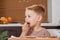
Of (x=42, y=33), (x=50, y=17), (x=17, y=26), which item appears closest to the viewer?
(x=42, y=33)

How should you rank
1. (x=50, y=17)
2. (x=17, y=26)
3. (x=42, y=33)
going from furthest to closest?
(x=50, y=17) → (x=17, y=26) → (x=42, y=33)

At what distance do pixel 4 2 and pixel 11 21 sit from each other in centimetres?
36

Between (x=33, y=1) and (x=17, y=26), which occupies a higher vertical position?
(x=33, y=1)

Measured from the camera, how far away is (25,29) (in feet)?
3.42

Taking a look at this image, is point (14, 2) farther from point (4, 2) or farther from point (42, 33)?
point (42, 33)

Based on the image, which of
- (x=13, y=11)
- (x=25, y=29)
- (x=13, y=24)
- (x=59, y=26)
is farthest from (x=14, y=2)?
(x=25, y=29)

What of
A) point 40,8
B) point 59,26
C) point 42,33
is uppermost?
point 40,8

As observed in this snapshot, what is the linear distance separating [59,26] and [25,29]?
2054 millimetres

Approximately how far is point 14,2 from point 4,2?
0.57ft

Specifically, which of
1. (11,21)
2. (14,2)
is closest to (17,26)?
(11,21)

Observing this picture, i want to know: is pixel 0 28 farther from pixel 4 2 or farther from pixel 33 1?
pixel 33 1

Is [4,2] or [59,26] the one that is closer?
[59,26]

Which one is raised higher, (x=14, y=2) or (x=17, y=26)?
(x=14, y=2)

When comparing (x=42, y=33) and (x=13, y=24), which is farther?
(x=13, y=24)
